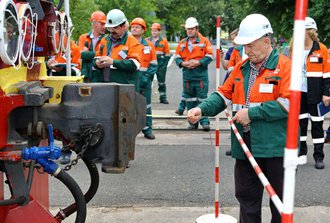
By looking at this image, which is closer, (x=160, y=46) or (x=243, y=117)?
(x=243, y=117)

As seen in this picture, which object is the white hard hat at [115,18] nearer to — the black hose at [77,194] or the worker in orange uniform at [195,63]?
the worker in orange uniform at [195,63]

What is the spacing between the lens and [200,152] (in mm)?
7074

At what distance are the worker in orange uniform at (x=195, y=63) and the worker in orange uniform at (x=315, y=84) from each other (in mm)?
2383

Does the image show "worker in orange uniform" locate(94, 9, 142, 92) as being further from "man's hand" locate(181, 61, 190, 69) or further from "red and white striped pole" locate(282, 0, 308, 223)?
"red and white striped pole" locate(282, 0, 308, 223)

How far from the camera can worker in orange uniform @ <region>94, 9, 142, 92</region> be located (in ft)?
20.1

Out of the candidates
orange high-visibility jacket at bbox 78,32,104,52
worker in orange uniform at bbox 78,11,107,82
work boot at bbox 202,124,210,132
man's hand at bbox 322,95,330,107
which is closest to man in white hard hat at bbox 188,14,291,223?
man's hand at bbox 322,95,330,107

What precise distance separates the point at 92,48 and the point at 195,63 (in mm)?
2225

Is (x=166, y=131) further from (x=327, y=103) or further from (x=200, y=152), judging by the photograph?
(x=327, y=103)

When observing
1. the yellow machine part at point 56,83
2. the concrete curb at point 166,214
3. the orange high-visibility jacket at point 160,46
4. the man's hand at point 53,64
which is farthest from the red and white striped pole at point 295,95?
the orange high-visibility jacket at point 160,46

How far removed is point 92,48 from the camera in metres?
6.85

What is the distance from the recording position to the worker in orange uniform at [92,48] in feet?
21.4

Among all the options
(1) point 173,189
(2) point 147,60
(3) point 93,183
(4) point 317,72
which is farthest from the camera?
(2) point 147,60

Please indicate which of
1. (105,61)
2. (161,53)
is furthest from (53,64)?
(161,53)

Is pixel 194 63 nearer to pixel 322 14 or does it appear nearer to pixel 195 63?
pixel 195 63
